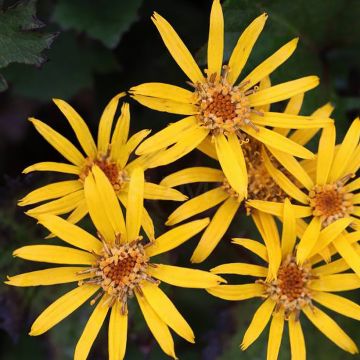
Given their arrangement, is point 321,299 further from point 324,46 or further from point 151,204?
point 324,46

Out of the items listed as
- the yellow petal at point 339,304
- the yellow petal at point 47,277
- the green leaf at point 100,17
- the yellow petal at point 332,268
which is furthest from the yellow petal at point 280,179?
the green leaf at point 100,17

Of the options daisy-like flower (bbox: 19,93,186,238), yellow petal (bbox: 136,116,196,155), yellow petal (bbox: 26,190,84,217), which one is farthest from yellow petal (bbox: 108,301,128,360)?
yellow petal (bbox: 136,116,196,155)

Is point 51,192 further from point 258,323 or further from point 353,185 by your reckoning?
point 353,185

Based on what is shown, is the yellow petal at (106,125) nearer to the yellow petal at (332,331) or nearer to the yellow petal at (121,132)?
the yellow petal at (121,132)

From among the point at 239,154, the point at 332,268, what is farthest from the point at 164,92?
the point at 332,268

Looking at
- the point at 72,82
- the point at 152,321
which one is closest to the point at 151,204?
the point at 152,321
